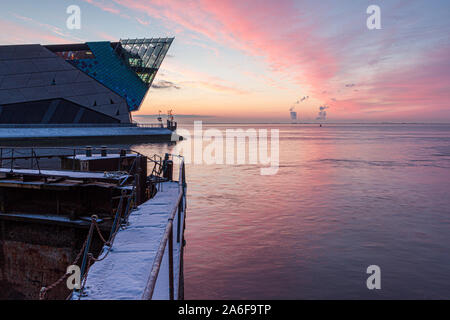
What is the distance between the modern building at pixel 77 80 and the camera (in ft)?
224

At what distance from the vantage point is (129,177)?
1409 centimetres

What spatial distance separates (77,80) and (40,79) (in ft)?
24.7

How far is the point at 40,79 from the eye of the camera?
70312 mm

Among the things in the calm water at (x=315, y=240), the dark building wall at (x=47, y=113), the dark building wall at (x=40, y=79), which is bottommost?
the calm water at (x=315, y=240)

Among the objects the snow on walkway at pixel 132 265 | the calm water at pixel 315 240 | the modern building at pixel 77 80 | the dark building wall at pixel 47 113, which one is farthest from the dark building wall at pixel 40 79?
the snow on walkway at pixel 132 265

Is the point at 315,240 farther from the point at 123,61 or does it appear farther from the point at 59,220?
the point at 123,61

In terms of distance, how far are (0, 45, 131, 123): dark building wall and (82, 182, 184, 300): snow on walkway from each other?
233 ft

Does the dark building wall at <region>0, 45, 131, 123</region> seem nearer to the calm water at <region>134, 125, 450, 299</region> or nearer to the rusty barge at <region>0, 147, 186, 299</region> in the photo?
the calm water at <region>134, 125, 450, 299</region>

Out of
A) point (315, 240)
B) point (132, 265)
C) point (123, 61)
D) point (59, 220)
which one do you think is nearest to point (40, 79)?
point (123, 61)

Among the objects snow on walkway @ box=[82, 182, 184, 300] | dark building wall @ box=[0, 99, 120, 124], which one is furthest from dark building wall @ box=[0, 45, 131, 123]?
snow on walkway @ box=[82, 182, 184, 300]

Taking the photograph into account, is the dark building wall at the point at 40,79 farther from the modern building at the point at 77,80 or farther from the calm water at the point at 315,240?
the calm water at the point at 315,240
